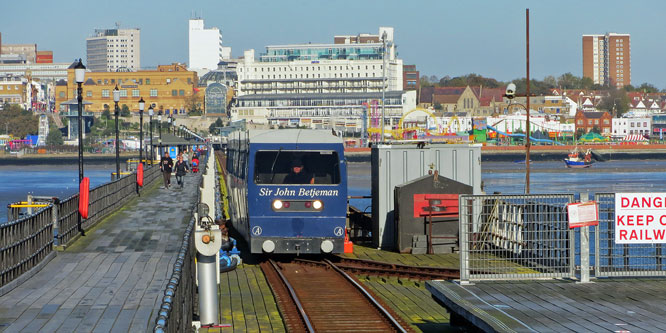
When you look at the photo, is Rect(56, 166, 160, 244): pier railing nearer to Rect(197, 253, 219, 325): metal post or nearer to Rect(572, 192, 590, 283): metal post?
Rect(197, 253, 219, 325): metal post

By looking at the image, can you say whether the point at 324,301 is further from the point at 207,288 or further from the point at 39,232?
the point at 39,232

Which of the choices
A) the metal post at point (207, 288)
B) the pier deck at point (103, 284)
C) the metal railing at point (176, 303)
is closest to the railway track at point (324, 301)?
the metal post at point (207, 288)

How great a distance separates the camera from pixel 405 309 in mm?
17469

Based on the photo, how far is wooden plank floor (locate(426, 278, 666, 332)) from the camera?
11539 millimetres

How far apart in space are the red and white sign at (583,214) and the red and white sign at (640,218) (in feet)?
1.07

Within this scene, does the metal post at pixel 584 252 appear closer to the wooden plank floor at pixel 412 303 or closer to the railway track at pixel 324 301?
the wooden plank floor at pixel 412 303

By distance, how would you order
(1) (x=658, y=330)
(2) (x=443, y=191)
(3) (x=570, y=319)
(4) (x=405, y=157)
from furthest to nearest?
(4) (x=405, y=157)
(2) (x=443, y=191)
(3) (x=570, y=319)
(1) (x=658, y=330)

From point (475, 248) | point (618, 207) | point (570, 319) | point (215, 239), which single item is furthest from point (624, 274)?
point (215, 239)

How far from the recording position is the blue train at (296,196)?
72.6 ft

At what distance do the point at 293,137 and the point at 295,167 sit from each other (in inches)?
33.3

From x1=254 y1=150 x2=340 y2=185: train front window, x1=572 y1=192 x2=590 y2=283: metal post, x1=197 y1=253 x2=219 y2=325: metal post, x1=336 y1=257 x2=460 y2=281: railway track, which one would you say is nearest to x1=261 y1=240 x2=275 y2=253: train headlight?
x1=254 y1=150 x2=340 y2=185: train front window

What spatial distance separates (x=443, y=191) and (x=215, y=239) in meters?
12.9

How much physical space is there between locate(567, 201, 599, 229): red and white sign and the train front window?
28.8ft

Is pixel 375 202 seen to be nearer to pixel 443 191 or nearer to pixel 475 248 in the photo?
pixel 443 191
